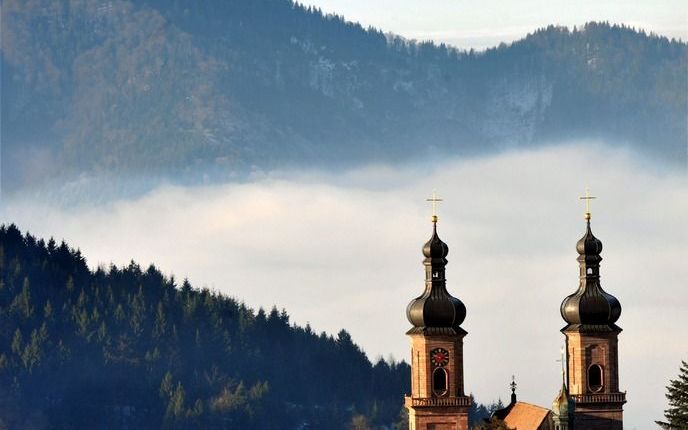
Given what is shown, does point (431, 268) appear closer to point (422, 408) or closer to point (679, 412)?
point (422, 408)

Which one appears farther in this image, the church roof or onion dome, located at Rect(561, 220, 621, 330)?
onion dome, located at Rect(561, 220, 621, 330)

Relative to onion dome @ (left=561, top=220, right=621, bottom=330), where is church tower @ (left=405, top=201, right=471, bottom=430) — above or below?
below

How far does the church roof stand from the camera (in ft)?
496

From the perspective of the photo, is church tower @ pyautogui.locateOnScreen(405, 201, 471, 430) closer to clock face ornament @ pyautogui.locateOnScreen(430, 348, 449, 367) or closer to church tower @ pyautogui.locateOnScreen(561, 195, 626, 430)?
clock face ornament @ pyautogui.locateOnScreen(430, 348, 449, 367)

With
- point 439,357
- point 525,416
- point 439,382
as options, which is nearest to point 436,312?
point 439,357

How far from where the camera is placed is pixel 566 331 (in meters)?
154

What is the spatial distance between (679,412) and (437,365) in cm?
1596

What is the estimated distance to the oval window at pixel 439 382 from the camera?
154m

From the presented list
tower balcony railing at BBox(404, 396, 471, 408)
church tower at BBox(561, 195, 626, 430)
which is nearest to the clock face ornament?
tower balcony railing at BBox(404, 396, 471, 408)

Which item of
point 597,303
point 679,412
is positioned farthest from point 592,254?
point 679,412

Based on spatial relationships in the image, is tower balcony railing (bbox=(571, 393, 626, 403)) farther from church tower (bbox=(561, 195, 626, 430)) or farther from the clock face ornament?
the clock face ornament

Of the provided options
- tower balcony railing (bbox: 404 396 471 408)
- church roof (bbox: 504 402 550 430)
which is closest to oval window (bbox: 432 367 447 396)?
tower balcony railing (bbox: 404 396 471 408)

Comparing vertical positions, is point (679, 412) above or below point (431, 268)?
below

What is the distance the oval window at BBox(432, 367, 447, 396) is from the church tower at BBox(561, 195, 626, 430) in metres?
6.42
